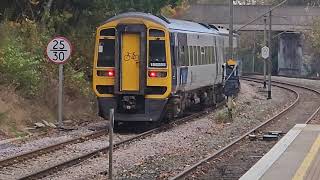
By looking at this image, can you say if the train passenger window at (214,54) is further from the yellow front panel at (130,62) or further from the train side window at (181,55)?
the yellow front panel at (130,62)

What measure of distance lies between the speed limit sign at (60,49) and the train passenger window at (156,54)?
2229mm

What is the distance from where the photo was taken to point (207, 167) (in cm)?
1259

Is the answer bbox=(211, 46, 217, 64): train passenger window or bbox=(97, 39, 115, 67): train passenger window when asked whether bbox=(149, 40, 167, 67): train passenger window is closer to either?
bbox=(97, 39, 115, 67): train passenger window

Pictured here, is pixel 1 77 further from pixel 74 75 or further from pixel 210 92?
pixel 210 92

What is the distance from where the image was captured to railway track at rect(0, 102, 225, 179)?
11.6 m

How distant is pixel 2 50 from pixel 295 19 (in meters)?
51.2

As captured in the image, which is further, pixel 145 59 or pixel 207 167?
pixel 145 59

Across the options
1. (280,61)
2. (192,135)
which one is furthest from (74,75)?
(280,61)

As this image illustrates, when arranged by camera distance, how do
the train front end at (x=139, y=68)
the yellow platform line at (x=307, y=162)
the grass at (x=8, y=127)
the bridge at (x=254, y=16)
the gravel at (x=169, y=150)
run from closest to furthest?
the yellow platform line at (x=307, y=162)
the gravel at (x=169, y=150)
the grass at (x=8, y=127)
the train front end at (x=139, y=68)
the bridge at (x=254, y=16)

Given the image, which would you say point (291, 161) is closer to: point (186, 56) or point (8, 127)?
point (8, 127)

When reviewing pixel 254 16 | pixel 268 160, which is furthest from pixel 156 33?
pixel 254 16

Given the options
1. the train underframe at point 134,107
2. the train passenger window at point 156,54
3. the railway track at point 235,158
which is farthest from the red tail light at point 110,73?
the railway track at point 235,158

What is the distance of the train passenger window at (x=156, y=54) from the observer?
18.6 meters

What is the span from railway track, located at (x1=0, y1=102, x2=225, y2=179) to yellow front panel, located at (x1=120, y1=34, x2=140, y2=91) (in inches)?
85.2
